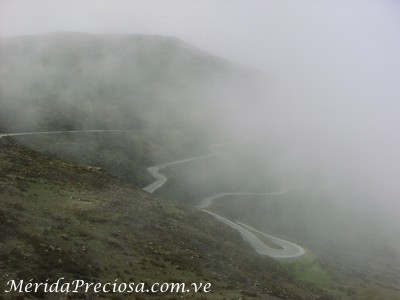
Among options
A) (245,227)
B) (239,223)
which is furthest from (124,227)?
(239,223)

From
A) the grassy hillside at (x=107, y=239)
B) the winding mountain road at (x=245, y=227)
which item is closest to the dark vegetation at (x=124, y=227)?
the grassy hillside at (x=107, y=239)

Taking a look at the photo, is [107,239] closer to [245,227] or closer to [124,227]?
[124,227]

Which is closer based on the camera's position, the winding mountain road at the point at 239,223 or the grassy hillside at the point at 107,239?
the grassy hillside at the point at 107,239

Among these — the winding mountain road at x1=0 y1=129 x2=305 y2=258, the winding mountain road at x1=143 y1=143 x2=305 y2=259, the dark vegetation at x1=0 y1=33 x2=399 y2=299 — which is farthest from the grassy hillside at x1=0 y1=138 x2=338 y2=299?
the winding mountain road at x1=0 y1=129 x2=305 y2=258

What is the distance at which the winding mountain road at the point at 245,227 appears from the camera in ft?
216

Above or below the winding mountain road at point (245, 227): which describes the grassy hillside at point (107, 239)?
above

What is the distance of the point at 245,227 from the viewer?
276 feet

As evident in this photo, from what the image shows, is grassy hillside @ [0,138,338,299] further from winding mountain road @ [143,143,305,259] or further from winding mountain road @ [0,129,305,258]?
winding mountain road @ [0,129,305,258]

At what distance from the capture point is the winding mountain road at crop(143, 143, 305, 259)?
216 feet

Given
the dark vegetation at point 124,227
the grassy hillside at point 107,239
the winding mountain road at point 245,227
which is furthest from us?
the winding mountain road at point 245,227

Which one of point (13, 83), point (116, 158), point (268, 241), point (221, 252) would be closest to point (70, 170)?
point (221, 252)

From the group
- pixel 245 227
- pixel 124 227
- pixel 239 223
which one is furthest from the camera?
pixel 239 223

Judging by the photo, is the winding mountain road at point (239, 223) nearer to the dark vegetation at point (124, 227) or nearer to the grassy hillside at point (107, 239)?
the dark vegetation at point (124, 227)

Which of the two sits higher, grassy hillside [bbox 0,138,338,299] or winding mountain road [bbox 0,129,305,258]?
grassy hillside [bbox 0,138,338,299]
